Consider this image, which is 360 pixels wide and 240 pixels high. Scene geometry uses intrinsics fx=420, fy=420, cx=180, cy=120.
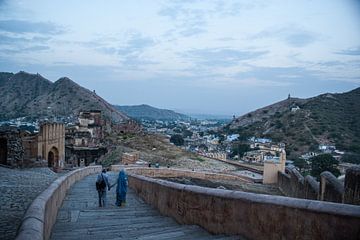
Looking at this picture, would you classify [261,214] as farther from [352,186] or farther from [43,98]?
[43,98]

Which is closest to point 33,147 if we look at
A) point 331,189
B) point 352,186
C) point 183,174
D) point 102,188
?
point 183,174

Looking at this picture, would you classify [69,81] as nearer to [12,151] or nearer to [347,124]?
[347,124]

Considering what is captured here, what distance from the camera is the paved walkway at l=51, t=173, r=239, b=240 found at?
20.5 ft

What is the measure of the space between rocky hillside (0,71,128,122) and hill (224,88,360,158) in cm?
4072

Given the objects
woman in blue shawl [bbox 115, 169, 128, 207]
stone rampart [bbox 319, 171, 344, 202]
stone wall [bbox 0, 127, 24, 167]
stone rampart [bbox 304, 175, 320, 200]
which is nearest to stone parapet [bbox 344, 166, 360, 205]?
stone rampart [bbox 319, 171, 344, 202]

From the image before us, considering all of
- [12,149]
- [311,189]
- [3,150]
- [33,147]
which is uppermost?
[311,189]

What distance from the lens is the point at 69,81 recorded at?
124438mm

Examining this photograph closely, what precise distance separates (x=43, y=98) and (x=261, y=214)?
118 m

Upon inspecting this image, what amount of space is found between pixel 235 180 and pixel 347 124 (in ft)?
115

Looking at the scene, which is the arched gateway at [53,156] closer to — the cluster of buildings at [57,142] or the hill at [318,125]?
the cluster of buildings at [57,142]

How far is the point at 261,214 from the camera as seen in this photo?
5.05 meters

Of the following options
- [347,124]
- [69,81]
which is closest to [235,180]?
[347,124]

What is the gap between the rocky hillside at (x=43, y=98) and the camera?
107 metres

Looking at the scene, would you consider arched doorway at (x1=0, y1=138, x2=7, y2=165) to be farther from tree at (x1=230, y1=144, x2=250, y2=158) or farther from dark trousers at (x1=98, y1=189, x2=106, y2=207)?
tree at (x1=230, y1=144, x2=250, y2=158)
